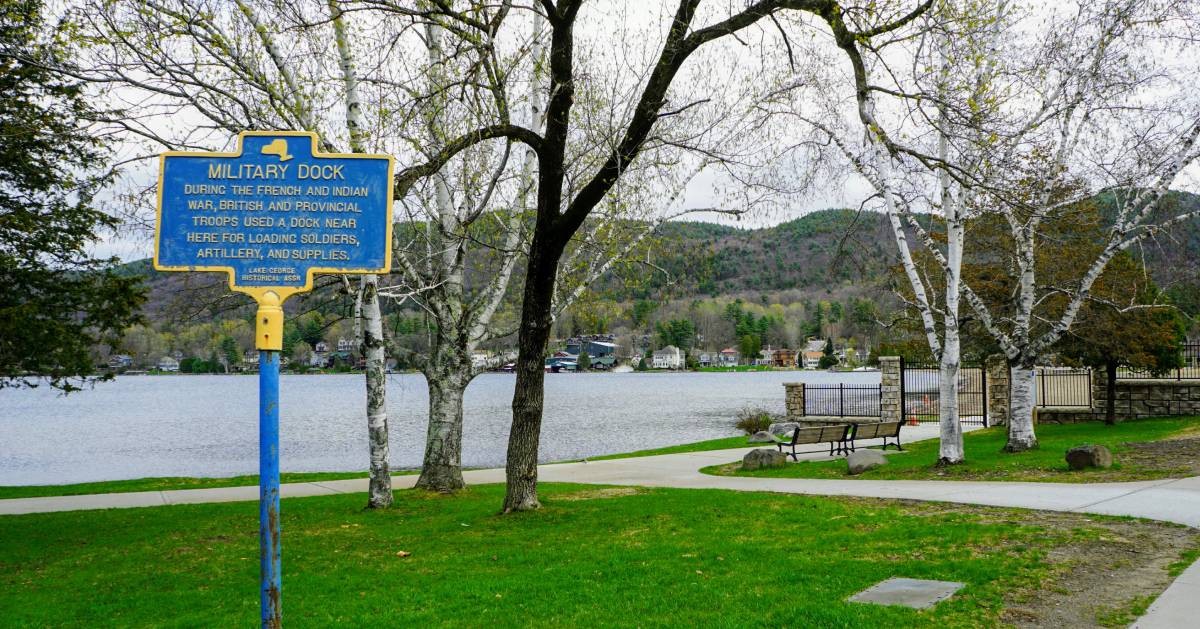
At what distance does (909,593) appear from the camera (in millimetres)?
6379

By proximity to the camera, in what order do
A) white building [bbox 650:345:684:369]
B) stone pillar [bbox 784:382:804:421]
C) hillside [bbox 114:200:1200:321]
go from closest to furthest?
hillside [bbox 114:200:1200:321] < stone pillar [bbox 784:382:804:421] < white building [bbox 650:345:684:369]

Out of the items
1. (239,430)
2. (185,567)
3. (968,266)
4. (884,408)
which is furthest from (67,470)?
(968,266)

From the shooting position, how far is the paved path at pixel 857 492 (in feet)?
23.0

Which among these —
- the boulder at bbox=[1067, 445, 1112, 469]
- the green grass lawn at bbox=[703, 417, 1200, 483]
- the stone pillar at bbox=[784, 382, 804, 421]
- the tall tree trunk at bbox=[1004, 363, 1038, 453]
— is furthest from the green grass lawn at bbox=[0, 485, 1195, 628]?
the stone pillar at bbox=[784, 382, 804, 421]

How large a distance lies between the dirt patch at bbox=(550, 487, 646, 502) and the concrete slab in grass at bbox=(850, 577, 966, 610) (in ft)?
23.9

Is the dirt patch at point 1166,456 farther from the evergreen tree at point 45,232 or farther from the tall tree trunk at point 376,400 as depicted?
the evergreen tree at point 45,232

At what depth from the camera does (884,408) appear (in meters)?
28.0

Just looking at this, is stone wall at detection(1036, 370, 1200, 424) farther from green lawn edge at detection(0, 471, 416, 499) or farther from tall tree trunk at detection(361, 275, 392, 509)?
tall tree trunk at detection(361, 275, 392, 509)

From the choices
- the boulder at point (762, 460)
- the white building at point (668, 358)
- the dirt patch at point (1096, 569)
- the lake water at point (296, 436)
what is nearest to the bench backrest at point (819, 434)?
the boulder at point (762, 460)

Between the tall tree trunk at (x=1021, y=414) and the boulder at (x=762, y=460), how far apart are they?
4895 millimetres

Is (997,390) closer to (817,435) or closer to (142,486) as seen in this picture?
(817,435)

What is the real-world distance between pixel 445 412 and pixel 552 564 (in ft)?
23.8

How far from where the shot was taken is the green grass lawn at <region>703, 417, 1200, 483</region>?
1410 centimetres

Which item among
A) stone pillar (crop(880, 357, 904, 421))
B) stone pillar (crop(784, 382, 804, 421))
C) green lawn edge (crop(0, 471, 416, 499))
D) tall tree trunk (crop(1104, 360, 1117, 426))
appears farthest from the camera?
stone pillar (crop(784, 382, 804, 421))
